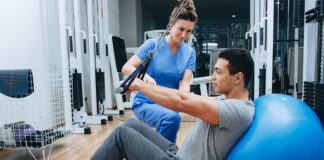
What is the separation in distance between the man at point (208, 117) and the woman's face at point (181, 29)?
1.25 ft

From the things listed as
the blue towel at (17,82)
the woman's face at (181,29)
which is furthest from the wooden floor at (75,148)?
the woman's face at (181,29)

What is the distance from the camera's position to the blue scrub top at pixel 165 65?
144cm

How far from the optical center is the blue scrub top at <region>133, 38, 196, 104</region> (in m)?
1.44

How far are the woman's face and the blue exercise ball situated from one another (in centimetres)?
67

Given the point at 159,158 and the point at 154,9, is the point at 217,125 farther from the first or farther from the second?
the point at 154,9

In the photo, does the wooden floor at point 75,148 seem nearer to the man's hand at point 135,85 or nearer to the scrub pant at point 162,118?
the scrub pant at point 162,118

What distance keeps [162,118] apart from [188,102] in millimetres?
461

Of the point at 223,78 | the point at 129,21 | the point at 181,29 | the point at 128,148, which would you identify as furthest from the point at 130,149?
the point at 129,21

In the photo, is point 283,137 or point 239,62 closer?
point 283,137

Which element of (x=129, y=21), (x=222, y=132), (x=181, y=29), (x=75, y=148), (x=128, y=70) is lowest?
(x=75, y=148)

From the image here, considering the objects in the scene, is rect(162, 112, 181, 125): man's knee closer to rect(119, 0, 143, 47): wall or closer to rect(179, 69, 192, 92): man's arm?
rect(179, 69, 192, 92): man's arm

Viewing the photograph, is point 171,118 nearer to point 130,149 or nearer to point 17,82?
point 130,149

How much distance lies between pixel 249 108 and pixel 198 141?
0.24 m

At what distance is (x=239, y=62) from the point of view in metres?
0.95
